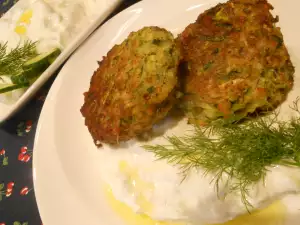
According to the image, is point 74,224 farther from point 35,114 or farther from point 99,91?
point 35,114

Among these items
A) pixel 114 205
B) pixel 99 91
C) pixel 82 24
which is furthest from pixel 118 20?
pixel 114 205

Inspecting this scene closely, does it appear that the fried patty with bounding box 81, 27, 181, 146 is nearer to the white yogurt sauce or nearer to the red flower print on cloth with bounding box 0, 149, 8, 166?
the red flower print on cloth with bounding box 0, 149, 8, 166

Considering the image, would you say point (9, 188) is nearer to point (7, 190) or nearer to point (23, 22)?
point (7, 190)

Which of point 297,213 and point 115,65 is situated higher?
point 115,65

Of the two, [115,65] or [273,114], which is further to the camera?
[115,65]

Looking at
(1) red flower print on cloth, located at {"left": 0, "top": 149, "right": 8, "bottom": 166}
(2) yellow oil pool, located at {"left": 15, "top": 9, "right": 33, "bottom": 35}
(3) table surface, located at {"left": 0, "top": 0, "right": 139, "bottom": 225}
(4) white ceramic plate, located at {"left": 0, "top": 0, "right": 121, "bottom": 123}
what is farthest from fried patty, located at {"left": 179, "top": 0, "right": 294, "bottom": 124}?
(2) yellow oil pool, located at {"left": 15, "top": 9, "right": 33, "bottom": 35}

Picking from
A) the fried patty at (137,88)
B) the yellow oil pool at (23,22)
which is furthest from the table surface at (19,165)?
the fried patty at (137,88)

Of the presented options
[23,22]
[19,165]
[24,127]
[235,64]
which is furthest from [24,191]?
[235,64]
